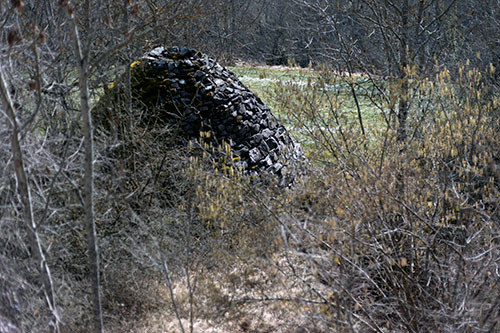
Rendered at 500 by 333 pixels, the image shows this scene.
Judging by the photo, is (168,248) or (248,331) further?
(168,248)

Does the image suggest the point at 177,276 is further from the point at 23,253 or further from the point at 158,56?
the point at 158,56

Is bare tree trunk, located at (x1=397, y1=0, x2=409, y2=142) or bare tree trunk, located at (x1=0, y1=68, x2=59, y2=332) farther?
bare tree trunk, located at (x1=397, y1=0, x2=409, y2=142)

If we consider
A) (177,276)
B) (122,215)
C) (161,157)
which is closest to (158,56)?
(161,157)

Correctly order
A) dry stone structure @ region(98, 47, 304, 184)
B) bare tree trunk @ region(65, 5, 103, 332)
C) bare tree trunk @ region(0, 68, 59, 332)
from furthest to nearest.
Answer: dry stone structure @ region(98, 47, 304, 184), bare tree trunk @ region(65, 5, 103, 332), bare tree trunk @ region(0, 68, 59, 332)

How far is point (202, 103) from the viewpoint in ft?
22.6

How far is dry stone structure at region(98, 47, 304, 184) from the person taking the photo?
6793 millimetres

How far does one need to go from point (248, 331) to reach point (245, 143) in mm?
2884

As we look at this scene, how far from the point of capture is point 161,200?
19.9 ft

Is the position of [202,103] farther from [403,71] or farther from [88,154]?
[88,154]

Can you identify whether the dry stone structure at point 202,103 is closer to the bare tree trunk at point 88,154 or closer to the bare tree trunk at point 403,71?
the bare tree trunk at point 403,71

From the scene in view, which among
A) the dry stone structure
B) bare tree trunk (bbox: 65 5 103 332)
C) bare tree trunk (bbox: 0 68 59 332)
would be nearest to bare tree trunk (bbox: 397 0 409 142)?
the dry stone structure

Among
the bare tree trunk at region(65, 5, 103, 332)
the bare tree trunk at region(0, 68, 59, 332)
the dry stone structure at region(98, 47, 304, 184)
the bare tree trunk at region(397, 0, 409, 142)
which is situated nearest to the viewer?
the bare tree trunk at region(0, 68, 59, 332)

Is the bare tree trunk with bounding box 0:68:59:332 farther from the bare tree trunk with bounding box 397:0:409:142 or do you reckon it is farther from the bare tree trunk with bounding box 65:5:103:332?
the bare tree trunk with bounding box 397:0:409:142

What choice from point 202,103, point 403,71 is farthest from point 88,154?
point 202,103
